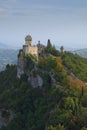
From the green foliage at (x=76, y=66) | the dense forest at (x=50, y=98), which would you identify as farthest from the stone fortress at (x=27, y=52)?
the green foliage at (x=76, y=66)

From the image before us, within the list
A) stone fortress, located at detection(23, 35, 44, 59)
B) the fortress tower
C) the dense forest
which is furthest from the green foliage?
the fortress tower

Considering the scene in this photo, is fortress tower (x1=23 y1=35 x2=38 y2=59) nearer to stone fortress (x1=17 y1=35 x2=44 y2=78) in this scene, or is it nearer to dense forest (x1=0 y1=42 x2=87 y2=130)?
stone fortress (x1=17 y1=35 x2=44 y2=78)

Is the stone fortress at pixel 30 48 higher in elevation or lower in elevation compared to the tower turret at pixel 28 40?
Answer: lower

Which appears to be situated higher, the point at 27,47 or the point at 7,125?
the point at 27,47

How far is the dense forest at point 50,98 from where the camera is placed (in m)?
64.7

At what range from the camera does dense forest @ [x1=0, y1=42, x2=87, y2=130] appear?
64688 millimetres

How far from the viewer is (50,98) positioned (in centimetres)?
7894

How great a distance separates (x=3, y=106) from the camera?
320 feet

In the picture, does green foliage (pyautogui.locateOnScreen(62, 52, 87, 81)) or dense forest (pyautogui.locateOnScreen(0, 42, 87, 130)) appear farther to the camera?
green foliage (pyautogui.locateOnScreen(62, 52, 87, 81))

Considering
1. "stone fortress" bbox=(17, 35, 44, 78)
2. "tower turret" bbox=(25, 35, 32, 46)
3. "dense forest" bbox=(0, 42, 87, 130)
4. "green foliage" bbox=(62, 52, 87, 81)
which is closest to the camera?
"dense forest" bbox=(0, 42, 87, 130)

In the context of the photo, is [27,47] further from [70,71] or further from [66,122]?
[66,122]

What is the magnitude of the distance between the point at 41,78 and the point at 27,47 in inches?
582

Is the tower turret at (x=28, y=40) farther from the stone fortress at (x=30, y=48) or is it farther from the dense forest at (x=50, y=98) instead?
the dense forest at (x=50, y=98)

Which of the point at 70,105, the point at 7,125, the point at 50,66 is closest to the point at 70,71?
the point at 50,66
